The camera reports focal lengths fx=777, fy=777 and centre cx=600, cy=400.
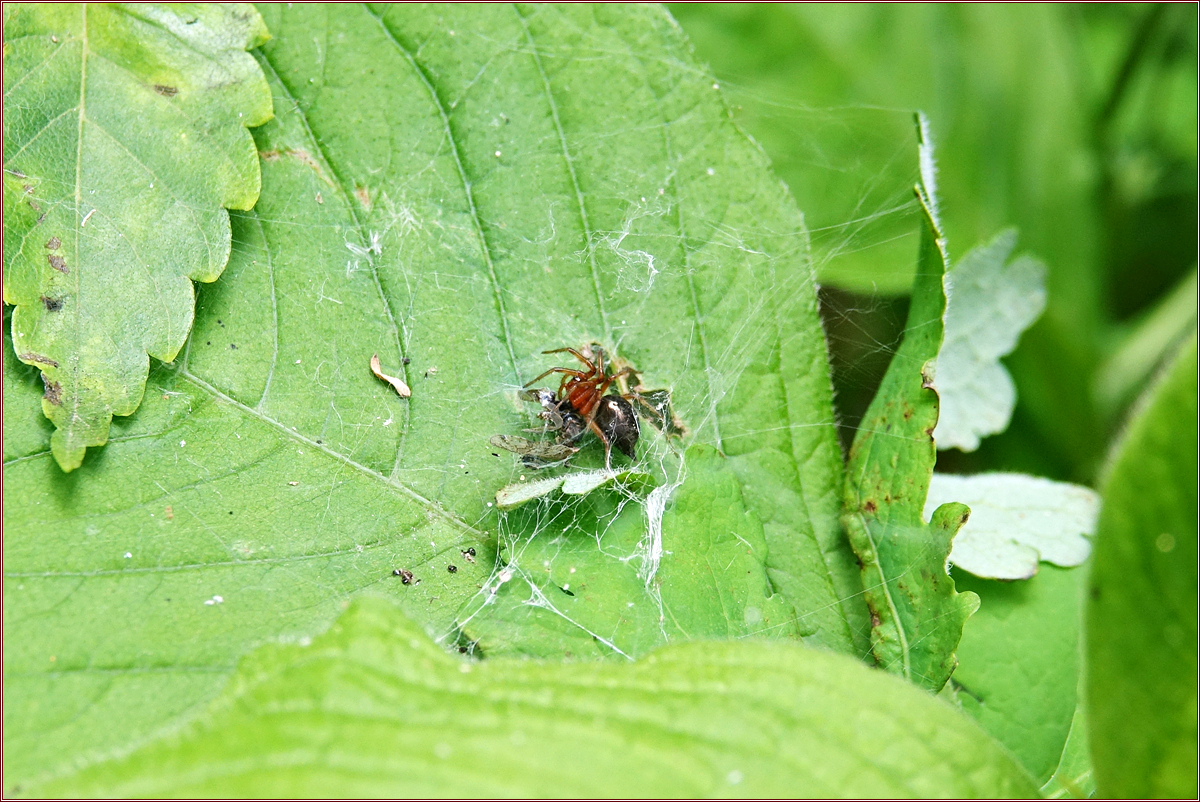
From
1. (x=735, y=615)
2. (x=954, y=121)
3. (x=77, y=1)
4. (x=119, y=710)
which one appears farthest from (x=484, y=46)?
(x=954, y=121)

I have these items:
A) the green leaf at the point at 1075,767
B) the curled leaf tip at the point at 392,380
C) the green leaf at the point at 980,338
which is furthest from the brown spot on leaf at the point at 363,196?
the green leaf at the point at 1075,767

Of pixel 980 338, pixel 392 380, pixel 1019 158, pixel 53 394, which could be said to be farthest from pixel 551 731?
pixel 1019 158

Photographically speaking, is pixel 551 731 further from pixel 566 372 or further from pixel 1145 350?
pixel 1145 350

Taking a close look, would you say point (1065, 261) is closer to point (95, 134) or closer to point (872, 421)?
point (872, 421)

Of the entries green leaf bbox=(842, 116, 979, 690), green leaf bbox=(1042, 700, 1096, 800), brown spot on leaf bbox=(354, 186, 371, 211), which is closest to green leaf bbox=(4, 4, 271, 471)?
brown spot on leaf bbox=(354, 186, 371, 211)

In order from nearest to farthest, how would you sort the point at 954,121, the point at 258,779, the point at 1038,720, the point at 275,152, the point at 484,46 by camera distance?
the point at 258,779 < the point at 1038,720 < the point at 275,152 < the point at 484,46 < the point at 954,121

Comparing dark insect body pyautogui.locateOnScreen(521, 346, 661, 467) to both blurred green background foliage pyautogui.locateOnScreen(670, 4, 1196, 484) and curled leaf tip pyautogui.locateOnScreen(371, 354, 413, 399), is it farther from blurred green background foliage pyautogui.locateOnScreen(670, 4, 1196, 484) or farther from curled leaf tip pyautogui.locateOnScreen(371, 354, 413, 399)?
blurred green background foliage pyautogui.locateOnScreen(670, 4, 1196, 484)
